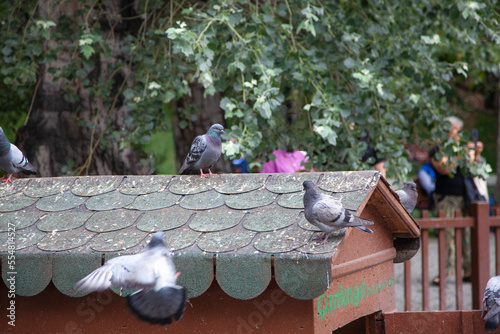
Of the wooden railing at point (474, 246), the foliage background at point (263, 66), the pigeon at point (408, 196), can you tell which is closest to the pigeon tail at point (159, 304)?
the foliage background at point (263, 66)

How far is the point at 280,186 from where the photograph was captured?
7.63 feet

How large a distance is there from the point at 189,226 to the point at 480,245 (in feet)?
14.0

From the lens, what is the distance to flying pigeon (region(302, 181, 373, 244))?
192 cm

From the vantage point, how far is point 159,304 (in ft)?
5.74

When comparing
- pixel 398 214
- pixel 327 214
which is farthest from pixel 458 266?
pixel 327 214

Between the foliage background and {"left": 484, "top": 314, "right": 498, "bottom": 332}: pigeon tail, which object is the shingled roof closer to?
{"left": 484, "top": 314, "right": 498, "bottom": 332}: pigeon tail

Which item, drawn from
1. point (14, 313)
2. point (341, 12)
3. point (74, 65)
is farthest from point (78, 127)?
point (14, 313)

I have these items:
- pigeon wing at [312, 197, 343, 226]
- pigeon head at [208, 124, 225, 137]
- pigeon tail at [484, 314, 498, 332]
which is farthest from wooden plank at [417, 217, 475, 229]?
pigeon wing at [312, 197, 343, 226]

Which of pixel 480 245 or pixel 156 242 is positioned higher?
pixel 156 242

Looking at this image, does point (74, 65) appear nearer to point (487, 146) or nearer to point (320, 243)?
point (320, 243)

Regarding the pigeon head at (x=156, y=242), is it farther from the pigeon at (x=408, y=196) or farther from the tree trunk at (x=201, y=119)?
the tree trunk at (x=201, y=119)

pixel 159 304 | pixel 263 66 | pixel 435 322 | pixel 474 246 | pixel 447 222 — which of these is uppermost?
pixel 263 66

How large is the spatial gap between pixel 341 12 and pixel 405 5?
765 millimetres

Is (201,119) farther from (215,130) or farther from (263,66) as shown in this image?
(215,130)
